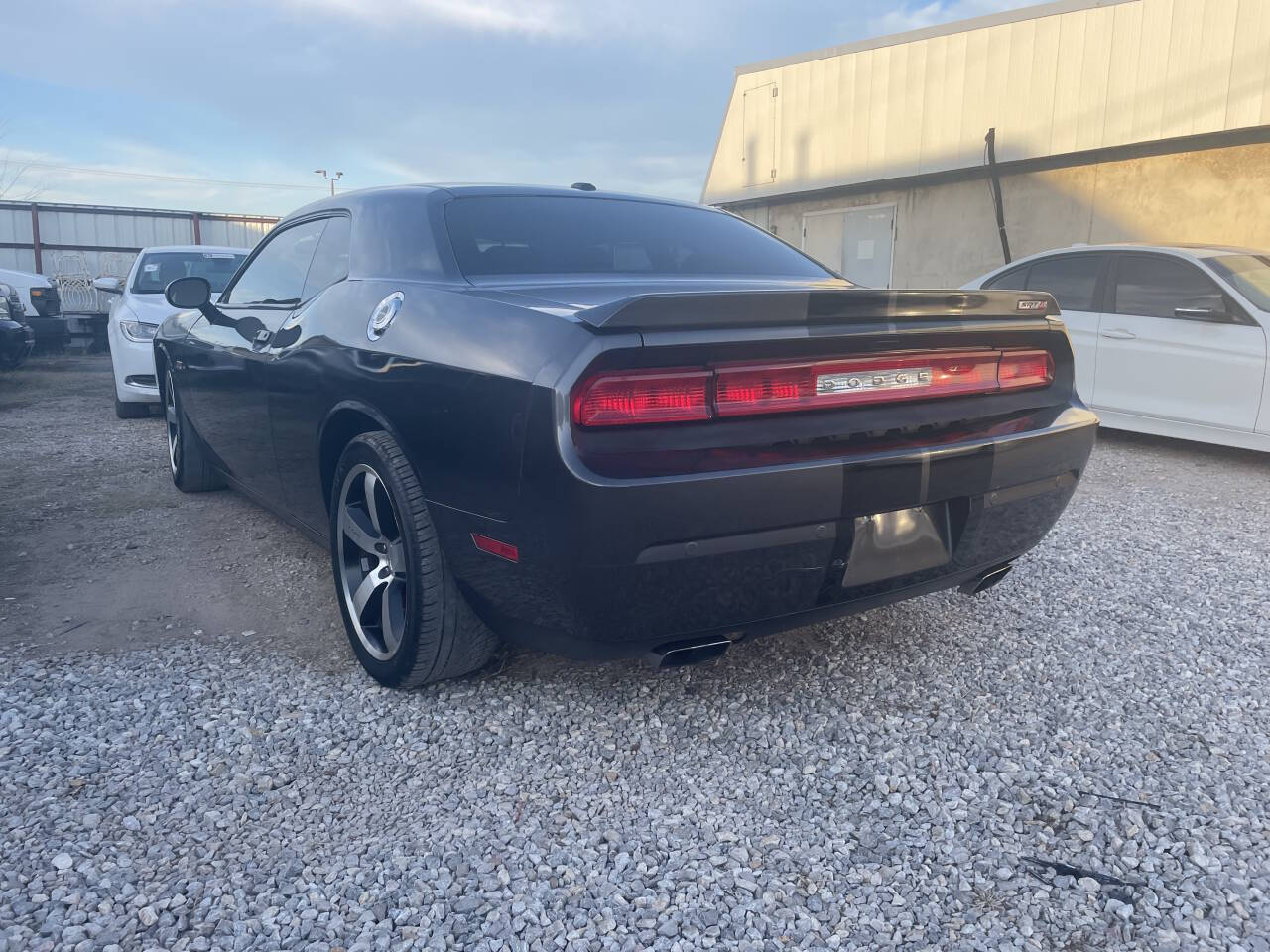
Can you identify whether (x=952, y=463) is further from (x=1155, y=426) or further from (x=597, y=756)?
(x=1155, y=426)

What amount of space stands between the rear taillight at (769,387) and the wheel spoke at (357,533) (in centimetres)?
101

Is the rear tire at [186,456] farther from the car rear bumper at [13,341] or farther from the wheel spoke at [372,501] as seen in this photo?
the car rear bumper at [13,341]

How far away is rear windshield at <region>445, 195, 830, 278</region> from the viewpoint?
278 centimetres

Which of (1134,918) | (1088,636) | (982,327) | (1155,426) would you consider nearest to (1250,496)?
(1155,426)

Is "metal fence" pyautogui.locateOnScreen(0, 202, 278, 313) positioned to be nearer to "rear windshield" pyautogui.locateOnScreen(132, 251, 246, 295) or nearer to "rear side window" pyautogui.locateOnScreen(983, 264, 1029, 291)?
"rear windshield" pyautogui.locateOnScreen(132, 251, 246, 295)

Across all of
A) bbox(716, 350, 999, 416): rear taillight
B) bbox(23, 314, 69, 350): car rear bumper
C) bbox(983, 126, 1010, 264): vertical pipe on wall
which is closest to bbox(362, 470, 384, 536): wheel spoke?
bbox(716, 350, 999, 416): rear taillight

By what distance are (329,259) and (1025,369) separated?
2.22 meters

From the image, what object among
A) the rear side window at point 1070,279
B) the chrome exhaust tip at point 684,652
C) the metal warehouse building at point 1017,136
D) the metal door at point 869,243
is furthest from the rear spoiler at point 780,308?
the metal door at point 869,243

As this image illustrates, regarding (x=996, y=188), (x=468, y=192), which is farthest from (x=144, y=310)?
(x=996, y=188)

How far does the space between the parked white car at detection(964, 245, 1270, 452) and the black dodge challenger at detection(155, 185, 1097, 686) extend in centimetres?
375

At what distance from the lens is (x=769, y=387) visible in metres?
2.13

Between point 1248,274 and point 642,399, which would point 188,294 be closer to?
point 642,399

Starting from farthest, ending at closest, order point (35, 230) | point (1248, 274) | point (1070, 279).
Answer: point (35, 230)
point (1070, 279)
point (1248, 274)

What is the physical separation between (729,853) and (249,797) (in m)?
1.10
